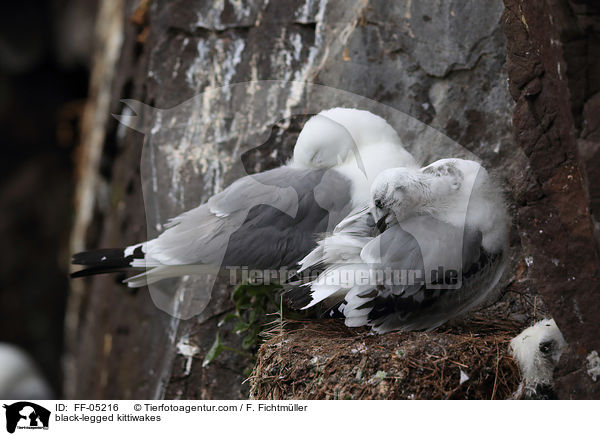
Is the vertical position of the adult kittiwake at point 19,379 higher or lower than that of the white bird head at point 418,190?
lower

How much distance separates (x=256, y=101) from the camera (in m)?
2.87

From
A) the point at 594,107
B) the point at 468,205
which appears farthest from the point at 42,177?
the point at 594,107

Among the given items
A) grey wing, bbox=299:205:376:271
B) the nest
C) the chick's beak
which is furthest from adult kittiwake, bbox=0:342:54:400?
the chick's beak

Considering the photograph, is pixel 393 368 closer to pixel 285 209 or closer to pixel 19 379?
pixel 285 209

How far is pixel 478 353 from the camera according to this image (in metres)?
2.04

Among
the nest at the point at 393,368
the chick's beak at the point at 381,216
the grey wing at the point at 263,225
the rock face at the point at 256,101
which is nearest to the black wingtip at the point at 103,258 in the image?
the grey wing at the point at 263,225

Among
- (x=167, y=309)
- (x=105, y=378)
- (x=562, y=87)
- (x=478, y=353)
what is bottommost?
(x=105, y=378)

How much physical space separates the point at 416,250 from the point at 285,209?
0.48 m

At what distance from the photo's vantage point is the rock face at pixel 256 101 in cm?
Result: 260

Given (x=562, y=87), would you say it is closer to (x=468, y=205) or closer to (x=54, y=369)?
(x=468, y=205)

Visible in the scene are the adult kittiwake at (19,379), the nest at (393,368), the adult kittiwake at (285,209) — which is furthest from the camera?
the adult kittiwake at (19,379)

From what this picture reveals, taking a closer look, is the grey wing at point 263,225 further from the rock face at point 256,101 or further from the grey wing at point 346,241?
the rock face at point 256,101

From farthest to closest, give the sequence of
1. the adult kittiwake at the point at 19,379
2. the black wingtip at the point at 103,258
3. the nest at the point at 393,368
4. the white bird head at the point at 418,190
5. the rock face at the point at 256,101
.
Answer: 1. the adult kittiwake at the point at 19,379
2. the rock face at the point at 256,101
3. the black wingtip at the point at 103,258
4. the white bird head at the point at 418,190
5. the nest at the point at 393,368

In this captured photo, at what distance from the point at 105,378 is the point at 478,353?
204cm
